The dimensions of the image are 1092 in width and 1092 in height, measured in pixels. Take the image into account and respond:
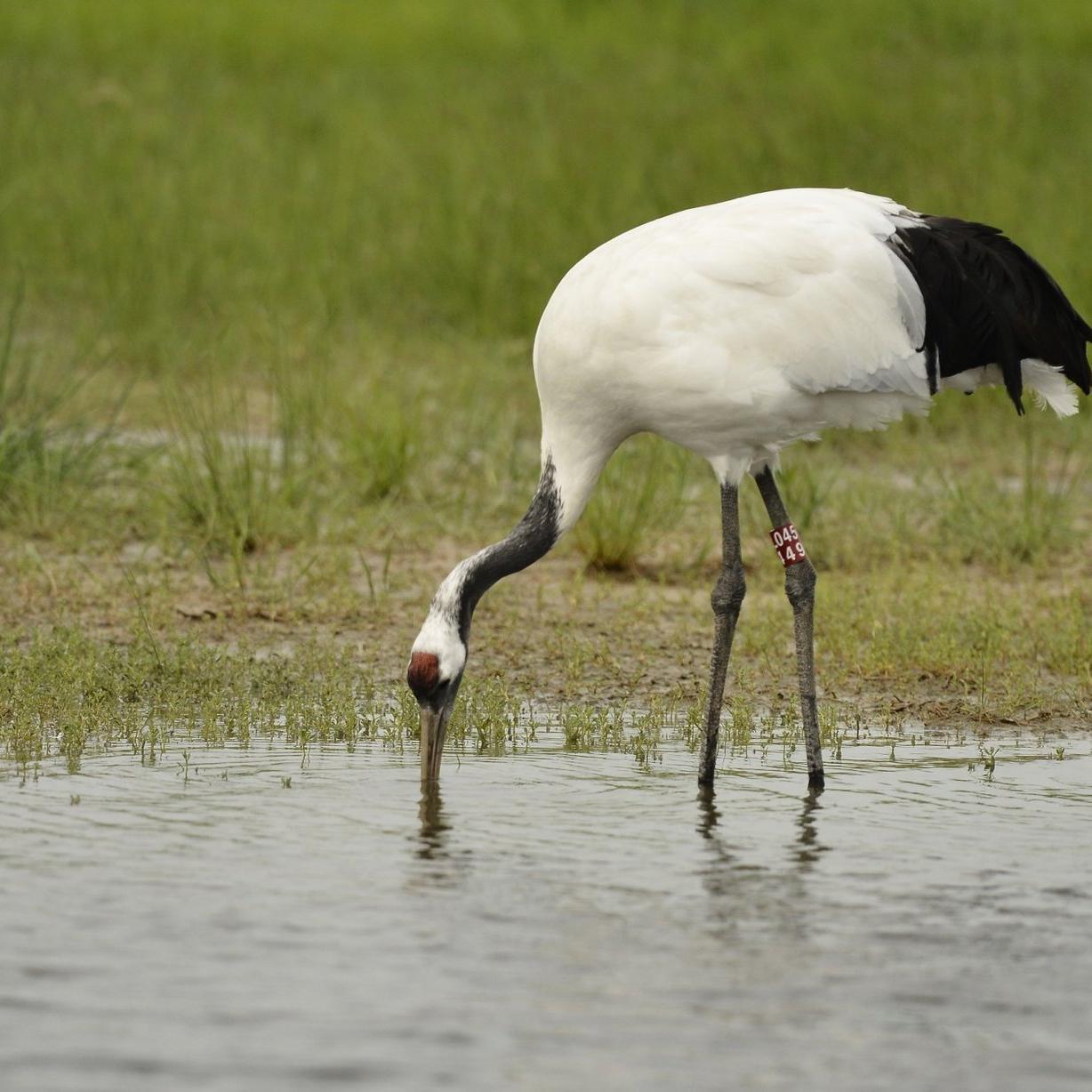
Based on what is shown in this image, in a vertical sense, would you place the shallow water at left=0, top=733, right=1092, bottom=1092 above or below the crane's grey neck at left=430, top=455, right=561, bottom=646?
below

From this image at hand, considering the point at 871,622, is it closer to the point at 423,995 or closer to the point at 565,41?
the point at 423,995

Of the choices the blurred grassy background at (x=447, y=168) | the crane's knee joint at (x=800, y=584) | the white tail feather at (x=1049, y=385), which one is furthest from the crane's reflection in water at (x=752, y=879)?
the blurred grassy background at (x=447, y=168)

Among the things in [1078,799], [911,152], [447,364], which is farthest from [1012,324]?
[911,152]

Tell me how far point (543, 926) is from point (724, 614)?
2.02 meters

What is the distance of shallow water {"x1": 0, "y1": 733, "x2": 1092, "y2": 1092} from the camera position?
366 centimetres

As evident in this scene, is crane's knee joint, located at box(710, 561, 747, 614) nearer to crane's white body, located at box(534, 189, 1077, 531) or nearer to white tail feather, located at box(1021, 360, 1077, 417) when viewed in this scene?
crane's white body, located at box(534, 189, 1077, 531)

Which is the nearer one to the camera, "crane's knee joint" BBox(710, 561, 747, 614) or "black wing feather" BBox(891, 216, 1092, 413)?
"black wing feather" BBox(891, 216, 1092, 413)

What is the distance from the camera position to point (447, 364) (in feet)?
39.3

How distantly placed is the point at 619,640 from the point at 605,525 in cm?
99

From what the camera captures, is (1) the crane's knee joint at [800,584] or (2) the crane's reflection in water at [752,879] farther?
(1) the crane's knee joint at [800,584]

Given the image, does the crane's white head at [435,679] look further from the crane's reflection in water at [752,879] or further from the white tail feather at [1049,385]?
the white tail feather at [1049,385]

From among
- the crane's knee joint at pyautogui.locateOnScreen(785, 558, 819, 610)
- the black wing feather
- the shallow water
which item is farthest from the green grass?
the black wing feather

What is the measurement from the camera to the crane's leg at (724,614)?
19.3 ft

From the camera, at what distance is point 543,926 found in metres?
4.45
